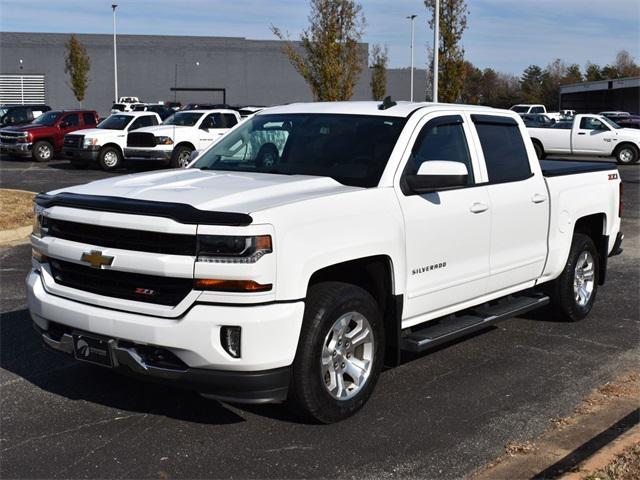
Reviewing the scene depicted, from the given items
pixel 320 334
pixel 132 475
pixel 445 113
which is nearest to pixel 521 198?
pixel 445 113

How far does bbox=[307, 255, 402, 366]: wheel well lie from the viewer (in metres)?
5.05

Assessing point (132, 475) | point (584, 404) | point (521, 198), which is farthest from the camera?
point (521, 198)

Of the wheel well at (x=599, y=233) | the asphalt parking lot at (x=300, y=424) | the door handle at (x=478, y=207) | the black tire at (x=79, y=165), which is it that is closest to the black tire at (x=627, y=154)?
the black tire at (x=79, y=165)

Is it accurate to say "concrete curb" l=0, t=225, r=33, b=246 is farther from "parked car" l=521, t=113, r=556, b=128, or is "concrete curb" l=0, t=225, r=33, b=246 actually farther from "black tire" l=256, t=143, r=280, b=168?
"parked car" l=521, t=113, r=556, b=128

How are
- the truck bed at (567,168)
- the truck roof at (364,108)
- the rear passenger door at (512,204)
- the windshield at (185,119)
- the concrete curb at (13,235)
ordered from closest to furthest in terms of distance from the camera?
the truck roof at (364,108) < the rear passenger door at (512,204) < the truck bed at (567,168) < the concrete curb at (13,235) < the windshield at (185,119)

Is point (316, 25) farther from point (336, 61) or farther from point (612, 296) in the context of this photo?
point (612, 296)

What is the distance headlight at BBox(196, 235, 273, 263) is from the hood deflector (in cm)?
8

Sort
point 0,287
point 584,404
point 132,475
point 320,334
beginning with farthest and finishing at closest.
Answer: point 0,287 < point 584,404 < point 320,334 < point 132,475

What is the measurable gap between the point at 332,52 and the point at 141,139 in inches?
248

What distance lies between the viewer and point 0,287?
870 centimetres

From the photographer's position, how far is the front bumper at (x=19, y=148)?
2730 centimetres

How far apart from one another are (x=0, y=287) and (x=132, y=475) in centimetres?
517

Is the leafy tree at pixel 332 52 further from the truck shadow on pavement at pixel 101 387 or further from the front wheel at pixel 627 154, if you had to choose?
the truck shadow on pavement at pixel 101 387

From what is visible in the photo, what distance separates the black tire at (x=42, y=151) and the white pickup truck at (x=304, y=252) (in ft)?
75.1
